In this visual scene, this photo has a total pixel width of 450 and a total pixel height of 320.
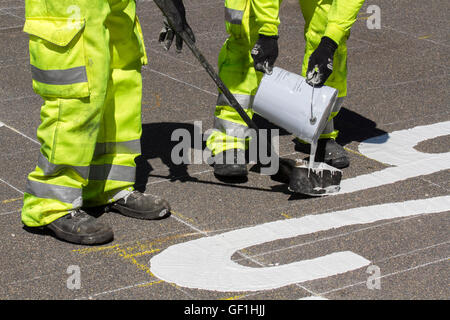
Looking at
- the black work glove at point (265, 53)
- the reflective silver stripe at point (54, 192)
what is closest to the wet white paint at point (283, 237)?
→ the reflective silver stripe at point (54, 192)

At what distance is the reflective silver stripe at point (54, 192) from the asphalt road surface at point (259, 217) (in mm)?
246

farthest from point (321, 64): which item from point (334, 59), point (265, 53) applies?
point (334, 59)

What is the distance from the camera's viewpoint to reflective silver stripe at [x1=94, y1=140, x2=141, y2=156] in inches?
200

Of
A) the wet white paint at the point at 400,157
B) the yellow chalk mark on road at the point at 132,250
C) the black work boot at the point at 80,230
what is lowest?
the yellow chalk mark on road at the point at 132,250

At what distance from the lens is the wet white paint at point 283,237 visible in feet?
14.2

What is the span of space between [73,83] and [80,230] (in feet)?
2.61

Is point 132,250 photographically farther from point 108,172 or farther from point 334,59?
point 334,59

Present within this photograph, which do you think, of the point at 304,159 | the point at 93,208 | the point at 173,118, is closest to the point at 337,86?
the point at 304,159

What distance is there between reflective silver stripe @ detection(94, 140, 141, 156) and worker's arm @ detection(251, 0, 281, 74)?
0.93m

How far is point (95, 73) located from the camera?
14.9 ft

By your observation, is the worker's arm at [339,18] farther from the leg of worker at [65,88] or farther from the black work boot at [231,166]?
the leg of worker at [65,88]

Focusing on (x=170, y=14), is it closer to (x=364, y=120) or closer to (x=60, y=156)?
(x=60, y=156)

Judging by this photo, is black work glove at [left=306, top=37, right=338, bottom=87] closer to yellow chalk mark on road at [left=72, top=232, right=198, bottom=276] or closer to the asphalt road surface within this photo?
the asphalt road surface

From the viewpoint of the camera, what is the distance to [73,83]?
448 cm
